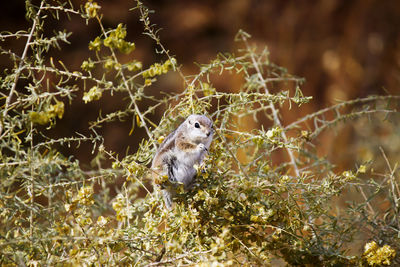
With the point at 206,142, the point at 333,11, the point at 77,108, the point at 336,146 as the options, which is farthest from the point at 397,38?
the point at 206,142

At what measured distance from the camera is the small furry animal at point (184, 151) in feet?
3.08

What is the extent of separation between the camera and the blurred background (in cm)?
268

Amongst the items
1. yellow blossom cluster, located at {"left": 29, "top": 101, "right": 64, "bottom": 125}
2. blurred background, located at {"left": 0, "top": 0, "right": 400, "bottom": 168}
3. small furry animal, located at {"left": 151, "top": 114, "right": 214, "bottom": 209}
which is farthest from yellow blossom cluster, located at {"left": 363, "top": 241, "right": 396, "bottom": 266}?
blurred background, located at {"left": 0, "top": 0, "right": 400, "bottom": 168}

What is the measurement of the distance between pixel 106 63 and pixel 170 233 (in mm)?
314

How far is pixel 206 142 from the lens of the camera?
1.02m

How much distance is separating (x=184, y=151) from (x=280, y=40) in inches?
68.8

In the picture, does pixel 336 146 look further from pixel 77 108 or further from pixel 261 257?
pixel 261 257

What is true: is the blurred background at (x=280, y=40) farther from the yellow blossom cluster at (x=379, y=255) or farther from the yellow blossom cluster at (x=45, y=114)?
the yellow blossom cluster at (x=45, y=114)

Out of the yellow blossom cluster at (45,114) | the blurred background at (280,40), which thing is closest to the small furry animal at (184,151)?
the yellow blossom cluster at (45,114)

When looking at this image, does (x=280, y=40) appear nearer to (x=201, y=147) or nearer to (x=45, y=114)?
(x=201, y=147)

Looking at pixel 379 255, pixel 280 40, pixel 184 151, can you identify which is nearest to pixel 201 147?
pixel 184 151

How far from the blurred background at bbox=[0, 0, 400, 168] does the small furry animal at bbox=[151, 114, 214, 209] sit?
1483 mm

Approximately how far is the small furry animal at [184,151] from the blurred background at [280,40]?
148 centimetres

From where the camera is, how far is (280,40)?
8.63ft
